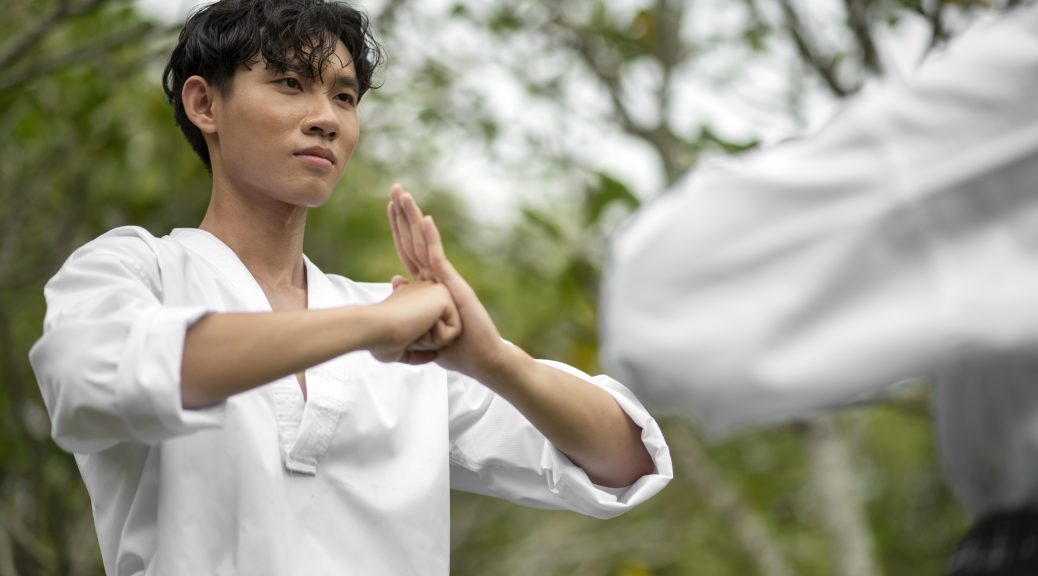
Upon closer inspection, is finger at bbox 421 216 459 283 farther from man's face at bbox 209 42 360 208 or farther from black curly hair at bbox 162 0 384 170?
black curly hair at bbox 162 0 384 170

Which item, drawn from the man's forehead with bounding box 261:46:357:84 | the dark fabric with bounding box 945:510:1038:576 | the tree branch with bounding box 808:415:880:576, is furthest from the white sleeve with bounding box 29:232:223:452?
the tree branch with bounding box 808:415:880:576

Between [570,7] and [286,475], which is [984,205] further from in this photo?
[570,7]

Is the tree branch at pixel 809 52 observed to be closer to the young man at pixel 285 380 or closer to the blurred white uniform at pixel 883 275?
the young man at pixel 285 380

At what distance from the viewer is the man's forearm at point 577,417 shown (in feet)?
5.17

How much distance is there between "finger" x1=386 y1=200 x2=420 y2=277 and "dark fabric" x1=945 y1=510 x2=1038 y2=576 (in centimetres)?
78

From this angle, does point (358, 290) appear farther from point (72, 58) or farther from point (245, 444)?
point (72, 58)

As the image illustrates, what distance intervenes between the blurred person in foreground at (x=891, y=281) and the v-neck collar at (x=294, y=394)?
0.62m

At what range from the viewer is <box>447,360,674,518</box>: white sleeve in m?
1.67

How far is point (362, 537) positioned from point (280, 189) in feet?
1.59

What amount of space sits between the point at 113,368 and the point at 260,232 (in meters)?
0.47

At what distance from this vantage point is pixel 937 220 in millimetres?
1019

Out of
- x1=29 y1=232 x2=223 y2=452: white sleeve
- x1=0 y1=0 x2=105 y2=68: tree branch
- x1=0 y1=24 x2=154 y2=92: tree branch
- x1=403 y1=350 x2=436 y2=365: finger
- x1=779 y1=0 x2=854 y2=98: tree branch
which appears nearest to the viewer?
x1=29 y1=232 x2=223 y2=452: white sleeve

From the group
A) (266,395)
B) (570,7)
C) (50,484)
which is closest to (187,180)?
(50,484)

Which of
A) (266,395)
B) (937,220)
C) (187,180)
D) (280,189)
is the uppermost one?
(937,220)
